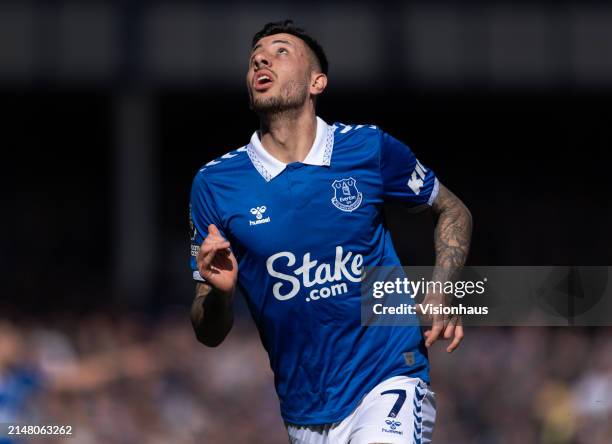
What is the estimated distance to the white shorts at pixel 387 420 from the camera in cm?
538

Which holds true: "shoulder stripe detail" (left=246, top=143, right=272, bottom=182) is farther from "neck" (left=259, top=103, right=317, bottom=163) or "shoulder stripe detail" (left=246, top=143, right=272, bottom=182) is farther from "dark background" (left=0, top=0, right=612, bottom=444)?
"dark background" (left=0, top=0, right=612, bottom=444)

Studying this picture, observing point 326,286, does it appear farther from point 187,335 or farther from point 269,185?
point 187,335

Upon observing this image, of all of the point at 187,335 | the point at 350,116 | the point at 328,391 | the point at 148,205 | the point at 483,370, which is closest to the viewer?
the point at 328,391

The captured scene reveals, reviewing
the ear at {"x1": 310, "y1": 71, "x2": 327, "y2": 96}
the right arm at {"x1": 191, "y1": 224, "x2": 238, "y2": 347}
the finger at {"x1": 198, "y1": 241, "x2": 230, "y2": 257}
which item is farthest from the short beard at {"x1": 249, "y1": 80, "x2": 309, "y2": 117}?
the finger at {"x1": 198, "y1": 241, "x2": 230, "y2": 257}

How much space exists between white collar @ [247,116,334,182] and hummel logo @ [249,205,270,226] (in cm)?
16

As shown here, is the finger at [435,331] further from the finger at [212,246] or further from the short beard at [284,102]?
the short beard at [284,102]

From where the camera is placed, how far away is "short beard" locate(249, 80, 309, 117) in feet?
19.4

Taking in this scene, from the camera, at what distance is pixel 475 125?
78.9 ft

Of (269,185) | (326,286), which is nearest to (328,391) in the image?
(326,286)

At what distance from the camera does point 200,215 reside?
19.3ft

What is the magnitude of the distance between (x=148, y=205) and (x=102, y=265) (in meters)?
1.65

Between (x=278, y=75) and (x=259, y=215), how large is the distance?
2.39 feet

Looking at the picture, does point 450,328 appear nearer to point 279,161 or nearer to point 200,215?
point 279,161

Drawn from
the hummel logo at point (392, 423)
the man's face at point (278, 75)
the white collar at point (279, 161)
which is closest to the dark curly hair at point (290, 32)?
the man's face at point (278, 75)
